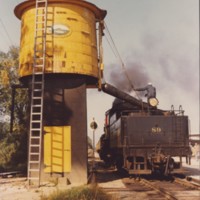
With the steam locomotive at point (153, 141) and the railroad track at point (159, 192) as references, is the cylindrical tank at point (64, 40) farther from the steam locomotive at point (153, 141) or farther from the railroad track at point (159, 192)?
the railroad track at point (159, 192)

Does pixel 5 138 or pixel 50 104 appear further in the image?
pixel 5 138

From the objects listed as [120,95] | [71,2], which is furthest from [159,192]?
[71,2]

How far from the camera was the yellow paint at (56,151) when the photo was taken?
1291 cm

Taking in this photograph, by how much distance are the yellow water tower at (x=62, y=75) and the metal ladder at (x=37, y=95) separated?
0.04 meters

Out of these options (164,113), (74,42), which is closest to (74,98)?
(74,42)

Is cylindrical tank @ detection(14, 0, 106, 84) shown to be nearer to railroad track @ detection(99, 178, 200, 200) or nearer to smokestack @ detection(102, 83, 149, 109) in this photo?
smokestack @ detection(102, 83, 149, 109)

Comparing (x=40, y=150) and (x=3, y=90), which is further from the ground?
(x=3, y=90)

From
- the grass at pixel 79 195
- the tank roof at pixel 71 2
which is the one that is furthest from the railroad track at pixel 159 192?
the tank roof at pixel 71 2

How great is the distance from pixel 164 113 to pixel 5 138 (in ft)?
32.0

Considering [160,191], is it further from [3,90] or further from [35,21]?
[3,90]

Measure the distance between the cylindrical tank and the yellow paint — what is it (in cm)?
232

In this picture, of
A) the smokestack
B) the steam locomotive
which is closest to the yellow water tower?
the smokestack

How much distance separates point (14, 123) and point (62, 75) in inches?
333

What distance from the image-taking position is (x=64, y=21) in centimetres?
1339
